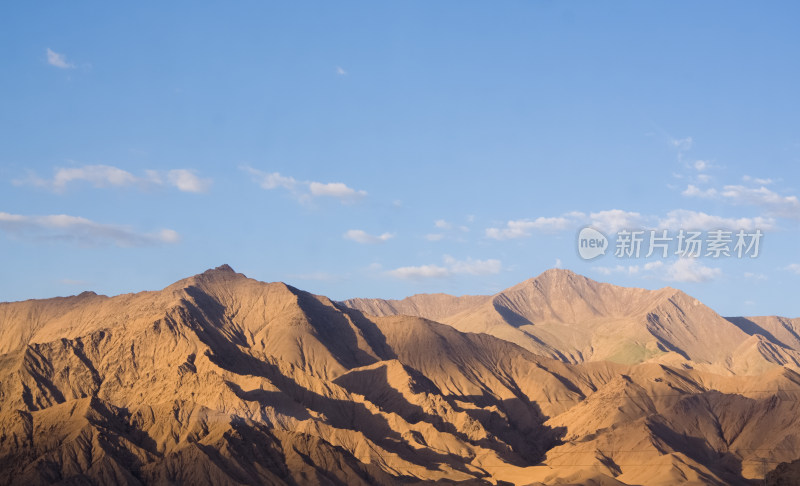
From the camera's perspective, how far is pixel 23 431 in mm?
194750

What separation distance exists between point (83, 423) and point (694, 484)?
102121mm

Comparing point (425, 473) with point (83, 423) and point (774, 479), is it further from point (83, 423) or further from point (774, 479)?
point (774, 479)

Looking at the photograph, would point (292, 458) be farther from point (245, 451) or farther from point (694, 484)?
point (694, 484)

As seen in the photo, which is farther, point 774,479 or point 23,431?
point 23,431

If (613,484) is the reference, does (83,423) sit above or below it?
above

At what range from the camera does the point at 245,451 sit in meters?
192

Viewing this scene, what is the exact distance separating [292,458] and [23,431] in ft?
149

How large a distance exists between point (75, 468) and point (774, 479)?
140958mm

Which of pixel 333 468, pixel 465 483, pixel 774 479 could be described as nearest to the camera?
pixel 774 479

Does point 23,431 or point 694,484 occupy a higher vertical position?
point 23,431

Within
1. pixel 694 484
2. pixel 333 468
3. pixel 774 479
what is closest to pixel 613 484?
pixel 694 484

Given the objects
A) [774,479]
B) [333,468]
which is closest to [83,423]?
[333,468]

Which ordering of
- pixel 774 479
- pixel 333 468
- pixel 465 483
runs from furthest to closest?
pixel 333 468 → pixel 465 483 → pixel 774 479

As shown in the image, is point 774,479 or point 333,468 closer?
point 774,479
